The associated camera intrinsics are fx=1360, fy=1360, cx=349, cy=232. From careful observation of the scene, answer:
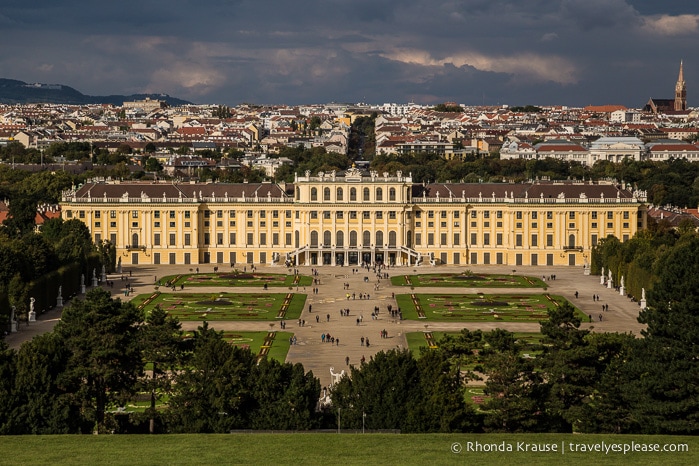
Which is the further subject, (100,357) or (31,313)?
(31,313)

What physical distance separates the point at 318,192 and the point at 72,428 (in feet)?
252

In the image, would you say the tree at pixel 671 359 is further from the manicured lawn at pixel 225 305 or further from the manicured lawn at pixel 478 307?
the manicured lawn at pixel 225 305

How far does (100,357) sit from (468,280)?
60.8 metres

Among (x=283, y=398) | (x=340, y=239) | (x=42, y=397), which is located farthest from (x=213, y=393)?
(x=340, y=239)

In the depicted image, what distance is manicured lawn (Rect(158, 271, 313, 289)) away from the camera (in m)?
104

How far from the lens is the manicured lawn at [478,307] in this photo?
84688mm

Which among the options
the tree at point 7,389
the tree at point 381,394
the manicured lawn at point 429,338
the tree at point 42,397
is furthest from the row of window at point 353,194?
the tree at point 42,397

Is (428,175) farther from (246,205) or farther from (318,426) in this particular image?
(318,426)

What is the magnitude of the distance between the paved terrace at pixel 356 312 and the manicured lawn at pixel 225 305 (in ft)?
5.00

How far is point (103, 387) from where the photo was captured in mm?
50438

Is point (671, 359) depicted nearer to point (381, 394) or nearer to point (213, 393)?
point (381, 394)

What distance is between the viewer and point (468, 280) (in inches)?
4262

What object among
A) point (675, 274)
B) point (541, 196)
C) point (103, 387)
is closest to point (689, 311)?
point (675, 274)

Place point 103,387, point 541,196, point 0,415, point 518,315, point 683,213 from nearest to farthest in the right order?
point 0,415, point 103,387, point 518,315, point 541,196, point 683,213
